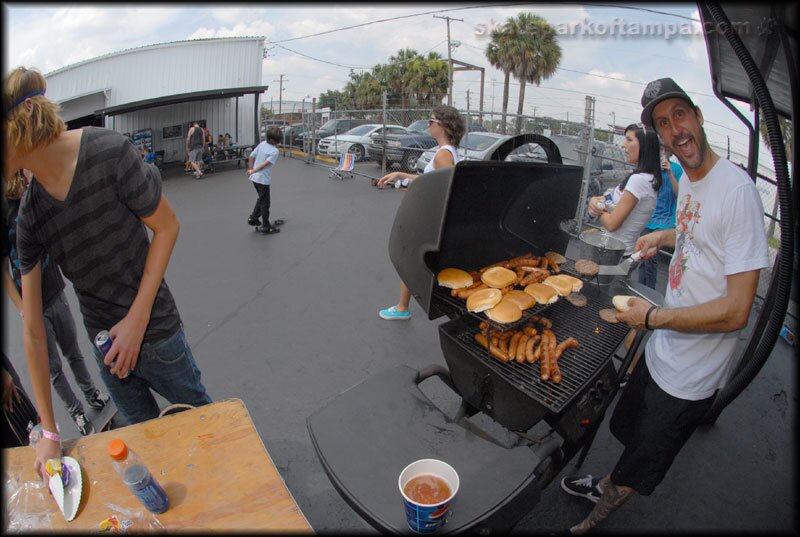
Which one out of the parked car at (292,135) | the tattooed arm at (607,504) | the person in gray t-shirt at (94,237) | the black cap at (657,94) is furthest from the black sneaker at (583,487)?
the parked car at (292,135)

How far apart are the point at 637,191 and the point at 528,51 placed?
874 inches

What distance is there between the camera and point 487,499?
1.55 meters

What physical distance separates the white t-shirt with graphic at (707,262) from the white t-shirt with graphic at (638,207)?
54.2 inches

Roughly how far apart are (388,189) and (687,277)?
10099 millimetres

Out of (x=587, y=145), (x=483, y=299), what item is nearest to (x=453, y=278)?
(x=483, y=299)

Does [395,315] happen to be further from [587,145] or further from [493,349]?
[587,145]

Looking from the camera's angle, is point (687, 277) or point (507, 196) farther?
point (507, 196)

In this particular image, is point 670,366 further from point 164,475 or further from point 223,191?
point 223,191

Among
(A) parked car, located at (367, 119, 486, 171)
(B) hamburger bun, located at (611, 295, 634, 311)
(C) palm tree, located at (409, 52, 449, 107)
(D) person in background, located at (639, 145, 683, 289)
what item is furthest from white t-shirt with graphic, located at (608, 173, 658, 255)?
(C) palm tree, located at (409, 52, 449, 107)

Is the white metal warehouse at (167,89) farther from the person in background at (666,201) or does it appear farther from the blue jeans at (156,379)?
the blue jeans at (156,379)

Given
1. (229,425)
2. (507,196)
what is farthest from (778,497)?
(229,425)

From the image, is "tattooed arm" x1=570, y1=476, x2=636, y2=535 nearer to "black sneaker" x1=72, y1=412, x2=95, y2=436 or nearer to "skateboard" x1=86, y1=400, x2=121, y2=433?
"skateboard" x1=86, y1=400, x2=121, y2=433

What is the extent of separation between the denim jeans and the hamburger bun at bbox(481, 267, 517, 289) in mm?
3220

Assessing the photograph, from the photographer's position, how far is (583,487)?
2.51 meters
